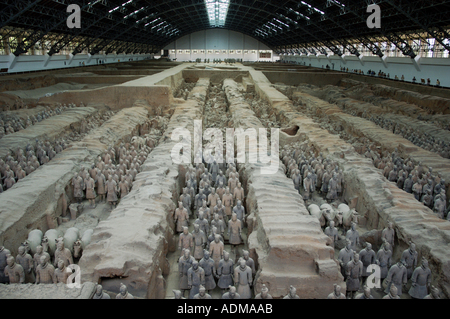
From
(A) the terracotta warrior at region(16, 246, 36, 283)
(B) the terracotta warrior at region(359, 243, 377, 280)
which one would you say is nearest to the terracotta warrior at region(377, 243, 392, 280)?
(B) the terracotta warrior at region(359, 243, 377, 280)

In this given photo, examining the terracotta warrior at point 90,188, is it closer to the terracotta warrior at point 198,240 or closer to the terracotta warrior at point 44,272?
the terracotta warrior at point 44,272

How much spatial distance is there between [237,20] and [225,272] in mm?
35608

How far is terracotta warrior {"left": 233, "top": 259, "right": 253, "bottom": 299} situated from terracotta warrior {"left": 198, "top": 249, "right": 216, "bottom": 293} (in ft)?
1.06

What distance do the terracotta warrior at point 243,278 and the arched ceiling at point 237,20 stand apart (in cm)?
1363

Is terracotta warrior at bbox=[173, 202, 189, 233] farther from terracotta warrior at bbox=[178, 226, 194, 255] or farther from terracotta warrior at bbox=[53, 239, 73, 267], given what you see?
terracotta warrior at bbox=[53, 239, 73, 267]

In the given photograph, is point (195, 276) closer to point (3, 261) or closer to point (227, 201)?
point (227, 201)

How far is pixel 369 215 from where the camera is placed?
5422 millimetres

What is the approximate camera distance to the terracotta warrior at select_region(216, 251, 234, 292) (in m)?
3.92

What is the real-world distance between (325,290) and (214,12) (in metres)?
33.5

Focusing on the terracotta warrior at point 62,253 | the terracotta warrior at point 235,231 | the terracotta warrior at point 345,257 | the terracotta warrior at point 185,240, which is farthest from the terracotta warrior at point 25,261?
the terracotta warrior at point 345,257

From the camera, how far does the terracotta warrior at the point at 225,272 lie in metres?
3.92

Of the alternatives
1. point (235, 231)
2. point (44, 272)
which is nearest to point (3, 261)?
point (44, 272)

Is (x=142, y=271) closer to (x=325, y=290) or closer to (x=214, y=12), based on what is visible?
(x=325, y=290)
